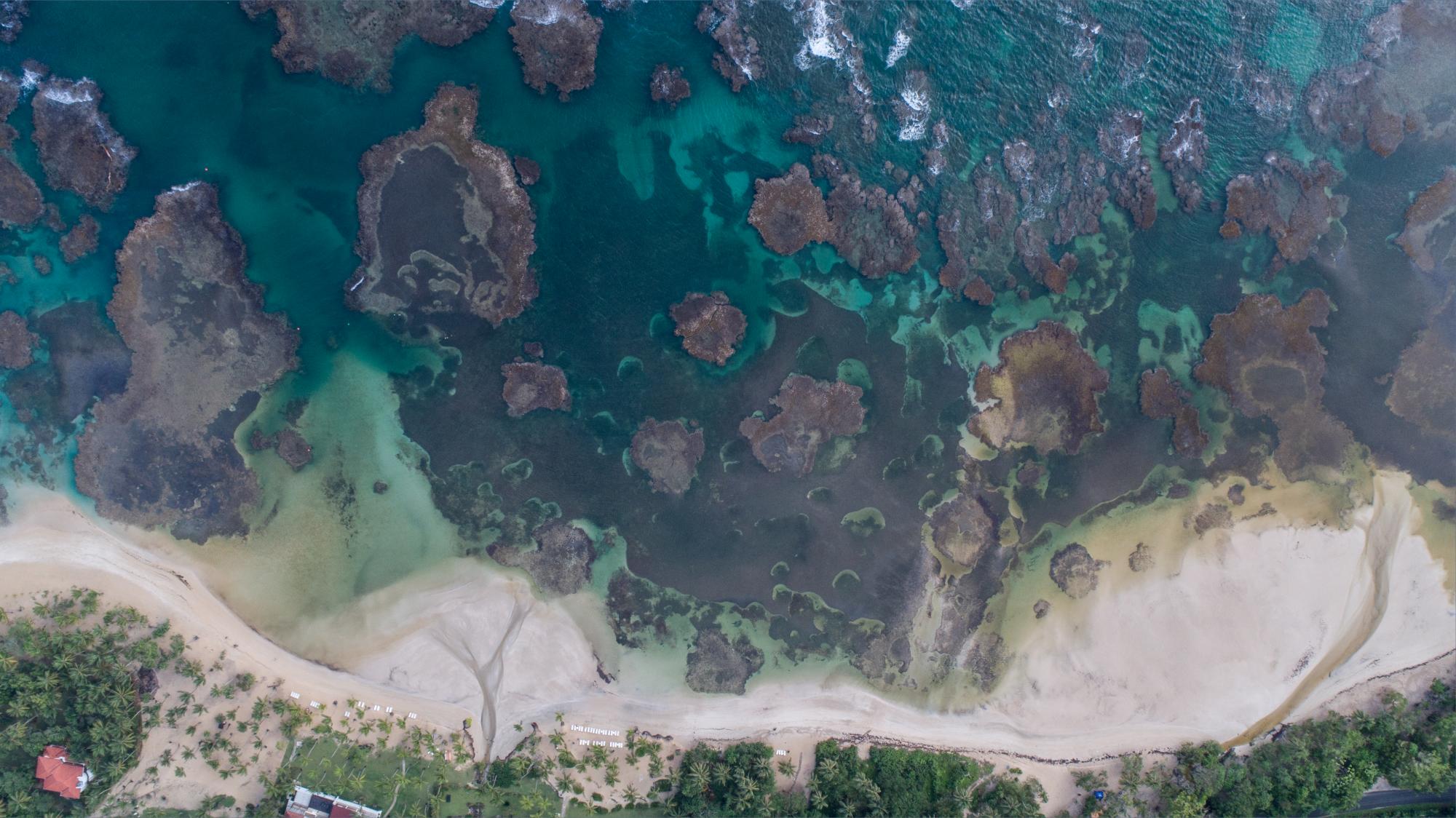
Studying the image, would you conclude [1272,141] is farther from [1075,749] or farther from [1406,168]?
[1075,749]

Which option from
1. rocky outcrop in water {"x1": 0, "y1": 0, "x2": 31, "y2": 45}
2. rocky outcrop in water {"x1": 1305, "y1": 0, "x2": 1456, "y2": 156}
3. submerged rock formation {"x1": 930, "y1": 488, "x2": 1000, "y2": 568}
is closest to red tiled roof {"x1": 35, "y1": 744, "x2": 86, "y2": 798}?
rocky outcrop in water {"x1": 0, "y1": 0, "x2": 31, "y2": 45}

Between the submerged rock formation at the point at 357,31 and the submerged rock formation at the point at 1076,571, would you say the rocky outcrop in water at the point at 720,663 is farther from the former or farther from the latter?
the submerged rock formation at the point at 357,31

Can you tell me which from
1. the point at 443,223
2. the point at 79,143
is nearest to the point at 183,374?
the point at 79,143

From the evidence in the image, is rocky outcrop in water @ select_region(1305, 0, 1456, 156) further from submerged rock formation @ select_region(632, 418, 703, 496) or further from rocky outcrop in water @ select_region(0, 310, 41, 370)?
rocky outcrop in water @ select_region(0, 310, 41, 370)

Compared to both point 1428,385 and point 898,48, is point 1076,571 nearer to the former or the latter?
point 1428,385

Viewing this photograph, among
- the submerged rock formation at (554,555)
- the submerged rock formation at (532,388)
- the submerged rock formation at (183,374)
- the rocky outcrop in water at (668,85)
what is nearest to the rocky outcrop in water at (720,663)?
the submerged rock formation at (554,555)

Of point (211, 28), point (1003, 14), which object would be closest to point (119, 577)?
point (211, 28)
